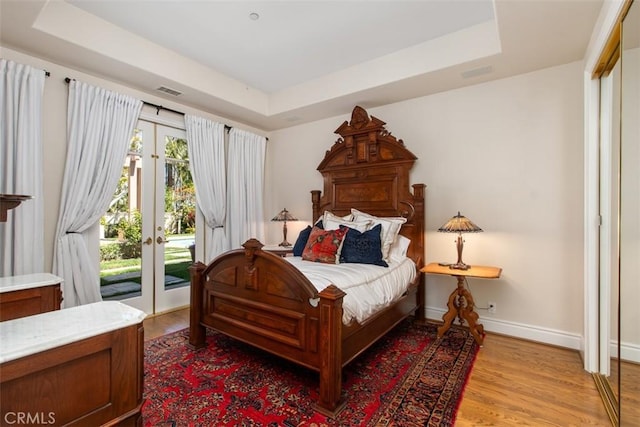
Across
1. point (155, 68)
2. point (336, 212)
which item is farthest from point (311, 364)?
point (155, 68)

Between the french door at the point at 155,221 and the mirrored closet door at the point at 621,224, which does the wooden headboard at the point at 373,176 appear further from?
the french door at the point at 155,221

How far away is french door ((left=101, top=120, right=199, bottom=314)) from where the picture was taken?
3.47m

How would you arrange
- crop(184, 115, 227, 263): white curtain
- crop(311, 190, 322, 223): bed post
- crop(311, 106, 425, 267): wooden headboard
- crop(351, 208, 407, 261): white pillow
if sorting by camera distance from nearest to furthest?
1. crop(351, 208, 407, 261): white pillow
2. crop(311, 106, 425, 267): wooden headboard
3. crop(184, 115, 227, 263): white curtain
4. crop(311, 190, 322, 223): bed post

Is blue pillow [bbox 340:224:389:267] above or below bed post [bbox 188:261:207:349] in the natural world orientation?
above

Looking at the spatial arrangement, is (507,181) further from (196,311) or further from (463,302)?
(196,311)

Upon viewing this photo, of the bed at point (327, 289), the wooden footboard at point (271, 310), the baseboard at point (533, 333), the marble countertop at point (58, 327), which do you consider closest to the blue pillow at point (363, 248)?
the bed at point (327, 289)

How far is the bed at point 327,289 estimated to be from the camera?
1935 mm

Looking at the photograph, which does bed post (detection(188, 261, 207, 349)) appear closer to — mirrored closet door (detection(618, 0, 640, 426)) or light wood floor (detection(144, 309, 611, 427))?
light wood floor (detection(144, 309, 611, 427))

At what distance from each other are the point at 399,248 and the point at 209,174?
2705 mm

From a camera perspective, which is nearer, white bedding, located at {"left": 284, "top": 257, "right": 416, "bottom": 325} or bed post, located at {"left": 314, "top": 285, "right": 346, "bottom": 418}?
bed post, located at {"left": 314, "top": 285, "right": 346, "bottom": 418}

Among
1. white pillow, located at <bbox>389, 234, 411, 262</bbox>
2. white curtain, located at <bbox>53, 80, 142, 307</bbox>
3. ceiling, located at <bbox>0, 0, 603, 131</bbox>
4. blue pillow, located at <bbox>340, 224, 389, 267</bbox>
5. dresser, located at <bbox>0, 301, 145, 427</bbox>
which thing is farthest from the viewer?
white pillow, located at <bbox>389, 234, 411, 262</bbox>

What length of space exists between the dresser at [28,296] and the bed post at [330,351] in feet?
5.82

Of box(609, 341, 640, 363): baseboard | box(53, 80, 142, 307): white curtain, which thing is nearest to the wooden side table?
box(609, 341, 640, 363): baseboard

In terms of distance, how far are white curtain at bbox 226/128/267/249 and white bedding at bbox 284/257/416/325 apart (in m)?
1.73
